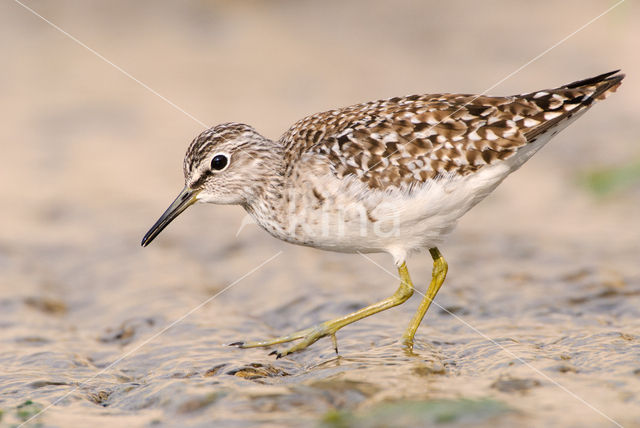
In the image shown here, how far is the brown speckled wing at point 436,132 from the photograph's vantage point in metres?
6.42

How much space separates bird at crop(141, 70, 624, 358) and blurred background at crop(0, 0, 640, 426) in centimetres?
93

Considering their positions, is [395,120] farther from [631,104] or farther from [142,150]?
[631,104]

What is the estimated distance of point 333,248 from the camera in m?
6.55

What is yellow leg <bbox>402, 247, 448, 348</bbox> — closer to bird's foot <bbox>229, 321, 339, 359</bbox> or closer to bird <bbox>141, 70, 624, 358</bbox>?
bird <bbox>141, 70, 624, 358</bbox>

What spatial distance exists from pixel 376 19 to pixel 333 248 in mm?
11124

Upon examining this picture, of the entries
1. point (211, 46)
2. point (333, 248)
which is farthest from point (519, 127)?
point (211, 46)

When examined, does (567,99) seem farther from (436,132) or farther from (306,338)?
(306,338)

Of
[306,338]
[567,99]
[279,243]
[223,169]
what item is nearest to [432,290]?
[306,338]

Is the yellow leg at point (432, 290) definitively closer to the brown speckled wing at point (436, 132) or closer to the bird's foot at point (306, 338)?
the bird's foot at point (306, 338)

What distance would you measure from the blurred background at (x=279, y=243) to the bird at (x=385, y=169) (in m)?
0.93

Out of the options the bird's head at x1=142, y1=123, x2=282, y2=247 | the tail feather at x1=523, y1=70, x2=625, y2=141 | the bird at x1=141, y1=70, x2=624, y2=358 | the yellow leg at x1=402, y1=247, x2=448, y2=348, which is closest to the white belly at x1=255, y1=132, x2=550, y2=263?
the bird at x1=141, y1=70, x2=624, y2=358

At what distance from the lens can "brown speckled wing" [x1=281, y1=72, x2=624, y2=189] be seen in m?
6.42

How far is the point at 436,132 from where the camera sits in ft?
21.3

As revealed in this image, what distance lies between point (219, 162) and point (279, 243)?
10.4ft
